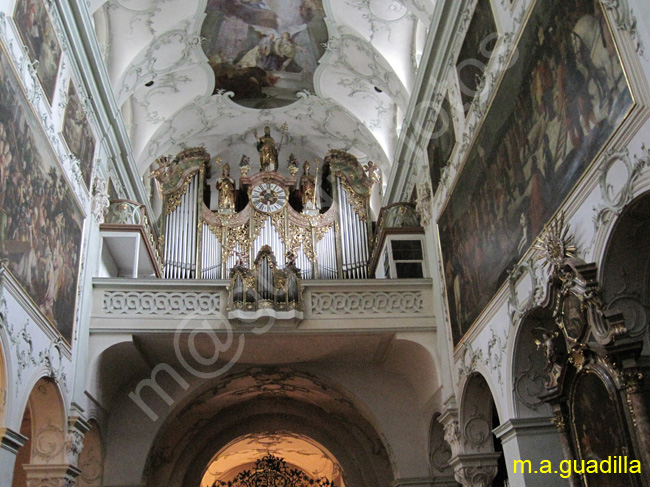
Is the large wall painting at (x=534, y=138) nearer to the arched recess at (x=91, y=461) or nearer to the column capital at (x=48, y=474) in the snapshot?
the column capital at (x=48, y=474)

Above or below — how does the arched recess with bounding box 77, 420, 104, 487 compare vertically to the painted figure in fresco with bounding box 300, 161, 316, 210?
below

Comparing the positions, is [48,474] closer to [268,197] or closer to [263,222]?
[263,222]

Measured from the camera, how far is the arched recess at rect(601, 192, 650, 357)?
20.3 feet

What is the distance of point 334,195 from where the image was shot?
56.3ft

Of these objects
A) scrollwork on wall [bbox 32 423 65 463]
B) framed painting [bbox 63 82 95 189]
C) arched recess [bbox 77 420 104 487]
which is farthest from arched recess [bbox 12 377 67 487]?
framed painting [bbox 63 82 95 189]

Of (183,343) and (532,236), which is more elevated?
(183,343)

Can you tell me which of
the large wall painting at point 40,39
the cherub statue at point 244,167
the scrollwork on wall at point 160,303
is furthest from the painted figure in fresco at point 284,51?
the scrollwork on wall at point 160,303

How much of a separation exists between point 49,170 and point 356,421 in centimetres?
952

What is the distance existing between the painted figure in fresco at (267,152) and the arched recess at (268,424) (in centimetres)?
566

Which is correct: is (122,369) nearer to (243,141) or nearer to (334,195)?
(334,195)

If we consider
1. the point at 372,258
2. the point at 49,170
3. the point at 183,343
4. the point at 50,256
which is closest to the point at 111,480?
the point at 183,343

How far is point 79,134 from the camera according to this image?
11477 mm

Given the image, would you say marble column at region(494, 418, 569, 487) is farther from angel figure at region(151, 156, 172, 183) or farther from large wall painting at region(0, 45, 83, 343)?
angel figure at region(151, 156, 172, 183)

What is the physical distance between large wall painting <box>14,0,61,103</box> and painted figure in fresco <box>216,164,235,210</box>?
688 centimetres
